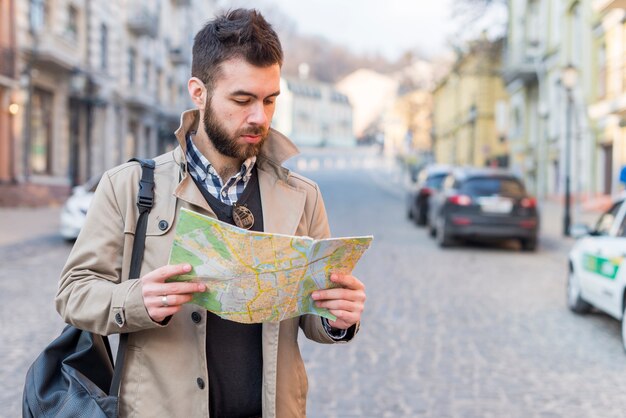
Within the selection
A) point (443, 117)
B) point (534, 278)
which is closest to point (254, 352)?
point (534, 278)

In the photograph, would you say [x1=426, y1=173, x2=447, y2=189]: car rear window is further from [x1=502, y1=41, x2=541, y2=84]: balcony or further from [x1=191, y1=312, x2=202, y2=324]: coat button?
[x1=191, y1=312, x2=202, y2=324]: coat button

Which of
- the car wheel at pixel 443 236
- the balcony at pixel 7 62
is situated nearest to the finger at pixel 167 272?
the car wheel at pixel 443 236

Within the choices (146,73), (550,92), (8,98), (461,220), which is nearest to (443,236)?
(461,220)

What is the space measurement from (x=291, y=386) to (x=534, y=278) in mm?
9648

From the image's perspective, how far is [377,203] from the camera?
102 ft

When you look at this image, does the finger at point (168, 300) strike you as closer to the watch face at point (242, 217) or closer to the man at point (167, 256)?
the man at point (167, 256)

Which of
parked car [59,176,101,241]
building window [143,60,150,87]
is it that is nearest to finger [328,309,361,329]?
parked car [59,176,101,241]

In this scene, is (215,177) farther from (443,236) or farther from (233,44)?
(443,236)

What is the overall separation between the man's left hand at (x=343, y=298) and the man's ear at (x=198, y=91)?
0.64 metres

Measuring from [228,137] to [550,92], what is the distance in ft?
100

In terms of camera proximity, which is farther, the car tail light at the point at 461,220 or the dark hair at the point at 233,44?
the car tail light at the point at 461,220

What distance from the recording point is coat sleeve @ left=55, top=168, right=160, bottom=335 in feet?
6.46

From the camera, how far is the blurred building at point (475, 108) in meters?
40.3

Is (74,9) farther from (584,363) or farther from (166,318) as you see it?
(166,318)
